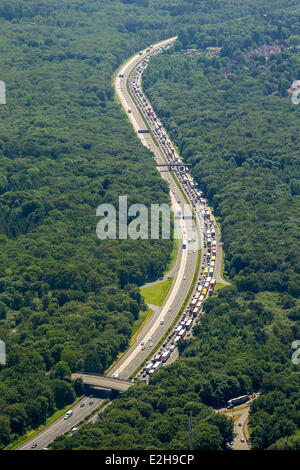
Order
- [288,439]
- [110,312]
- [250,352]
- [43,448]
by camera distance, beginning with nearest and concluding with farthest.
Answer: [288,439] < [43,448] < [250,352] < [110,312]

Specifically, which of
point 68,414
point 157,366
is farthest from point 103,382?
point 157,366

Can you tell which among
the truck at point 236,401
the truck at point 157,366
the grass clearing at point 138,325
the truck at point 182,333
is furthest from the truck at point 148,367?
the truck at point 236,401

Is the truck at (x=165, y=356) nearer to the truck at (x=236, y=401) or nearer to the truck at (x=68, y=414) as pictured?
the truck at (x=68, y=414)

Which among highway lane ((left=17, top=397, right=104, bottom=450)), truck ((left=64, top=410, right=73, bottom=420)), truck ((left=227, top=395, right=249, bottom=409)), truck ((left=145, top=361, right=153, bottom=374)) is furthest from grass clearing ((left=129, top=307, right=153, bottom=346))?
truck ((left=227, top=395, right=249, bottom=409))

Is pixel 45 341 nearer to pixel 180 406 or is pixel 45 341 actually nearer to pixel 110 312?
pixel 110 312

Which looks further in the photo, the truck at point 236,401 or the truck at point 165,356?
the truck at point 165,356

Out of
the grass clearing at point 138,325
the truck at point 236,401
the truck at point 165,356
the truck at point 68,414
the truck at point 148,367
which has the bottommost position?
the grass clearing at point 138,325

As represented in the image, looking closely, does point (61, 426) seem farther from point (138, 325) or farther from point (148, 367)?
point (138, 325)
